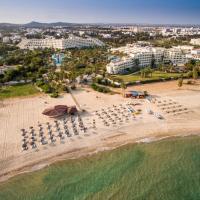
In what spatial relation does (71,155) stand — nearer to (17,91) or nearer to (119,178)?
(119,178)

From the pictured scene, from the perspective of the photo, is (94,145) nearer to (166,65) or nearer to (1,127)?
(1,127)

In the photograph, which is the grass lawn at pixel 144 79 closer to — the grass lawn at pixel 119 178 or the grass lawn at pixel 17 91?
the grass lawn at pixel 17 91

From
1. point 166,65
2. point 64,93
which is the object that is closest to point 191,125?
point 64,93

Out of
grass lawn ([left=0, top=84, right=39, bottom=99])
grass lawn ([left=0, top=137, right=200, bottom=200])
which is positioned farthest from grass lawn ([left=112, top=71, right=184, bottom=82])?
grass lawn ([left=0, top=137, right=200, bottom=200])

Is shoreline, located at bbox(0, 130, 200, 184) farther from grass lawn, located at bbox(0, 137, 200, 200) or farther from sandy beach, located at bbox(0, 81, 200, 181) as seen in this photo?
grass lawn, located at bbox(0, 137, 200, 200)

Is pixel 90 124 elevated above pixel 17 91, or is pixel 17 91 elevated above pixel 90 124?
pixel 90 124

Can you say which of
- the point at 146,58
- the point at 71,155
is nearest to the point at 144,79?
the point at 146,58
